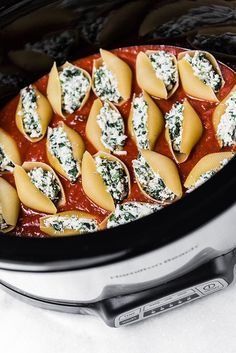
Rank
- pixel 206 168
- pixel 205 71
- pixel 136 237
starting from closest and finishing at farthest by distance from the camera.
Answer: pixel 136 237, pixel 206 168, pixel 205 71

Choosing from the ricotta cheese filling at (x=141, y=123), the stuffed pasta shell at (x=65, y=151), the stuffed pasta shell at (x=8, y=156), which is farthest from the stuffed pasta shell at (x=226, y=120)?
the stuffed pasta shell at (x=8, y=156)

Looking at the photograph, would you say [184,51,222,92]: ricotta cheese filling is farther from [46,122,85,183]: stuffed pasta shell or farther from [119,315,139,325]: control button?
[119,315,139,325]: control button

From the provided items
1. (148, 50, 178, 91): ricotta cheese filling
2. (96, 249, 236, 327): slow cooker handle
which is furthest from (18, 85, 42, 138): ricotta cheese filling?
(96, 249, 236, 327): slow cooker handle

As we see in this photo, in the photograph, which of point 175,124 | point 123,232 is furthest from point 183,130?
point 123,232

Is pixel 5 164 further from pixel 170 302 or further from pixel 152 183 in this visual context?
pixel 170 302

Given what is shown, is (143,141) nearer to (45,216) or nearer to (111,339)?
(45,216)
